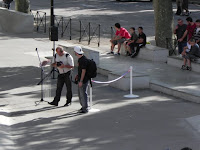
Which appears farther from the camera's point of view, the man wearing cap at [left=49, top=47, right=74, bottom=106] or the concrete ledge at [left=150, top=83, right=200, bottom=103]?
the concrete ledge at [left=150, top=83, right=200, bottom=103]

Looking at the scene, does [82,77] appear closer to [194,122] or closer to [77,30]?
[194,122]

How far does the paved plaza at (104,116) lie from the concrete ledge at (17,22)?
8173mm

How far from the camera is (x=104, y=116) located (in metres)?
14.2

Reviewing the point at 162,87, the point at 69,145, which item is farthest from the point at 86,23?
the point at 69,145

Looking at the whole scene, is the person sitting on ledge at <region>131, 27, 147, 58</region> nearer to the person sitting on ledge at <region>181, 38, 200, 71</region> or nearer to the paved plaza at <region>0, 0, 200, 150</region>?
the paved plaza at <region>0, 0, 200, 150</region>

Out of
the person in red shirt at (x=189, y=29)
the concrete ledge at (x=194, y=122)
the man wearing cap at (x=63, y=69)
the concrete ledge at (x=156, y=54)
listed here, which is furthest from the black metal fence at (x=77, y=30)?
the concrete ledge at (x=194, y=122)

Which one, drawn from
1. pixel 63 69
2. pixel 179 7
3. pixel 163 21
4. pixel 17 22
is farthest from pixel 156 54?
pixel 179 7

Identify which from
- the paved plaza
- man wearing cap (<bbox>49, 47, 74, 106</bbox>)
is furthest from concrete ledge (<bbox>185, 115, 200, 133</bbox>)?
man wearing cap (<bbox>49, 47, 74, 106</bbox>)

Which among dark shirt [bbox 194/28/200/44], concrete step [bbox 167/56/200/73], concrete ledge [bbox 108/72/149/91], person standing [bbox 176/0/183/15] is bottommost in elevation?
concrete ledge [bbox 108/72/149/91]

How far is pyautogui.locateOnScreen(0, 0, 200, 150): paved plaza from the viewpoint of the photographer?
11977 mm

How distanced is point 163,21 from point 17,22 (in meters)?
10.4

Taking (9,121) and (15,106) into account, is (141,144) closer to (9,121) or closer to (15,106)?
(9,121)

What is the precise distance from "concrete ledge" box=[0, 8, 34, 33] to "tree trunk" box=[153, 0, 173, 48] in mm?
9550

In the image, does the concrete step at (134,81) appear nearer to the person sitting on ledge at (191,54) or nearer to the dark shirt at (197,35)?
the person sitting on ledge at (191,54)
